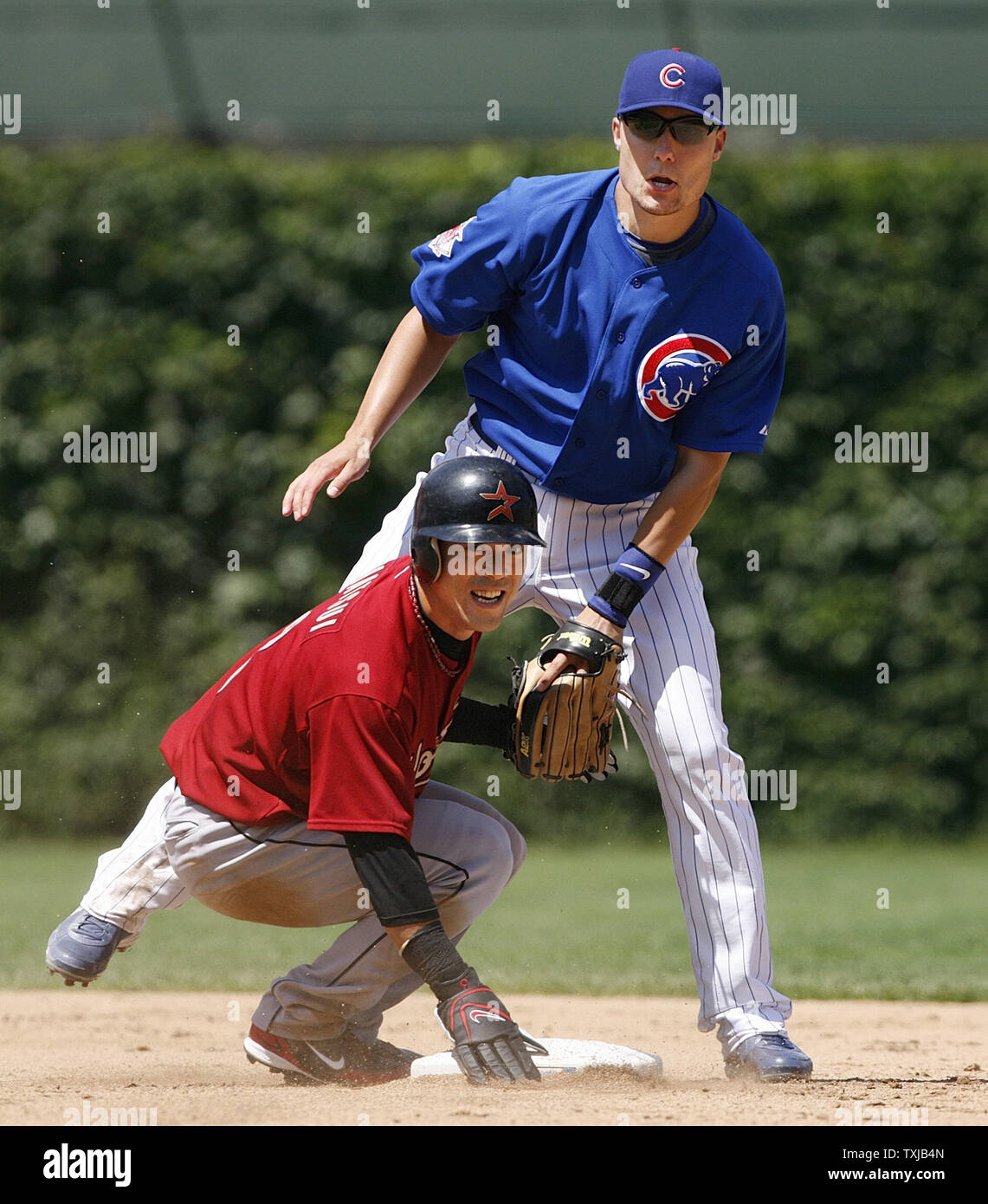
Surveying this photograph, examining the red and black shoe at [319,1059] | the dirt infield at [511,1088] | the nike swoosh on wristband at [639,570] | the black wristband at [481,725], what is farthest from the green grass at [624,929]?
the nike swoosh on wristband at [639,570]

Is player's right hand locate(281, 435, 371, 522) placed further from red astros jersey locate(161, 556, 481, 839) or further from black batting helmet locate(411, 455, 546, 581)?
black batting helmet locate(411, 455, 546, 581)

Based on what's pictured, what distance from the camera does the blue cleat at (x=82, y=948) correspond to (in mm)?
3736

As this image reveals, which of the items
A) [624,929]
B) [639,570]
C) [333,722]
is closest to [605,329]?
[639,570]

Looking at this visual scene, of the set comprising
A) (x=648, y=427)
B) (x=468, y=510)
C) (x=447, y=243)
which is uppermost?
(x=447, y=243)

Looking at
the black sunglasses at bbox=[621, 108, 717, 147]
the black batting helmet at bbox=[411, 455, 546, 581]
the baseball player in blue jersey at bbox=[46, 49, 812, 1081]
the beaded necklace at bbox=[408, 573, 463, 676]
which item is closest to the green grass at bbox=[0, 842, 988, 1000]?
the baseball player in blue jersey at bbox=[46, 49, 812, 1081]

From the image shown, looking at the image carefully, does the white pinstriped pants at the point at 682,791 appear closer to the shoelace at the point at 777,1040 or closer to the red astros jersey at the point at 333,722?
the shoelace at the point at 777,1040

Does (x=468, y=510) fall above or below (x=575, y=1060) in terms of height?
above

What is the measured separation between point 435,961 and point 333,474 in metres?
1.27

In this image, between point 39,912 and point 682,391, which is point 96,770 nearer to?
point 39,912

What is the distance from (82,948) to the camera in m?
3.74

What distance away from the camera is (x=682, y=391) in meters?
3.79

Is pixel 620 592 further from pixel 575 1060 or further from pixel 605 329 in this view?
pixel 575 1060

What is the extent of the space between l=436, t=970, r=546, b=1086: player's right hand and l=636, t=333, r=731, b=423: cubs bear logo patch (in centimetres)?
149

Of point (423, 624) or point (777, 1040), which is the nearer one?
point (423, 624)
